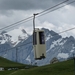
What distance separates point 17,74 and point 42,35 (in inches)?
4202

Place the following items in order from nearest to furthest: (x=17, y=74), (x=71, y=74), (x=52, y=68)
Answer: (x=71, y=74) < (x=17, y=74) < (x=52, y=68)

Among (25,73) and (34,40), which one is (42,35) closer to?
(34,40)

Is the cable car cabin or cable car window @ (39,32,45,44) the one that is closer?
the cable car cabin

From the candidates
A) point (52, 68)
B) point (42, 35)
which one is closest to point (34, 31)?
A: point (42, 35)

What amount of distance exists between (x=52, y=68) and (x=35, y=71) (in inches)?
352

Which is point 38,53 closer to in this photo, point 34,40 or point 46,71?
point 34,40

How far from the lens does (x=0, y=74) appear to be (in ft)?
563

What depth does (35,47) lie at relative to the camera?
4216cm

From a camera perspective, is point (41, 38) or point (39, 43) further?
point (39, 43)

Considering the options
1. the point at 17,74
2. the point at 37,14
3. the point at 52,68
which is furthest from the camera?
the point at 52,68

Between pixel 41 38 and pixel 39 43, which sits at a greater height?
pixel 41 38

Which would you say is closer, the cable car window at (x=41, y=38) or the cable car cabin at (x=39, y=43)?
the cable car cabin at (x=39, y=43)

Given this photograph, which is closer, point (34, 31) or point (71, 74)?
point (34, 31)

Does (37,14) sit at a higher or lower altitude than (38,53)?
higher
